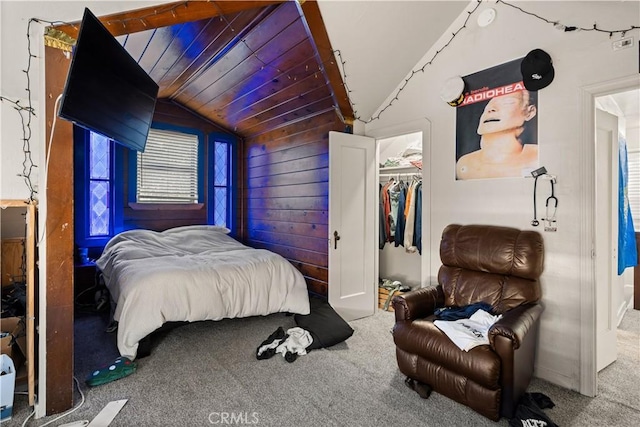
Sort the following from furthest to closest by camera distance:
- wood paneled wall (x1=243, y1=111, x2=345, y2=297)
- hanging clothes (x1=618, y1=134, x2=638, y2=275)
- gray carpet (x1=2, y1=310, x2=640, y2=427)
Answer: wood paneled wall (x1=243, y1=111, x2=345, y2=297) → hanging clothes (x1=618, y1=134, x2=638, y2=275) → gray carpet (x1=2, y1=310, x2=640, y2=427)

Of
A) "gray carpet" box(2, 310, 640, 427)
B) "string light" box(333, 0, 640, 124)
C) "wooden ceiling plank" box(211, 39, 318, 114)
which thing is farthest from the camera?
"wooden ceiling plank" box(211, 39, 318, 114)

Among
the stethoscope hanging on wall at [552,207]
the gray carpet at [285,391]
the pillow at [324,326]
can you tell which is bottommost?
the gray carpet at [285,391]

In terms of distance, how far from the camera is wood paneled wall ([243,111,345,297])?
391 cm

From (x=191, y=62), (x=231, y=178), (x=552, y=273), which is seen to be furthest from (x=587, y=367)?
(x=231, y=178)

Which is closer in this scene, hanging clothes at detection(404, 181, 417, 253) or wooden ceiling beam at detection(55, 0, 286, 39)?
wooden ceiling beam at detection(55, 0, 286, 39)

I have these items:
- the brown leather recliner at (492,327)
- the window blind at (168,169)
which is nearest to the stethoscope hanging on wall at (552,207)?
the brown leather recliner at (492,327)

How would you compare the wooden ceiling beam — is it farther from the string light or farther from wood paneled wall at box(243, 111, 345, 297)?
wood paneled wall at box(243, 111, 345, 297)

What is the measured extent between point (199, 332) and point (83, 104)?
2.21m

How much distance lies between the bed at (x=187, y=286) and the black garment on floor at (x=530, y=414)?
6.25 ft

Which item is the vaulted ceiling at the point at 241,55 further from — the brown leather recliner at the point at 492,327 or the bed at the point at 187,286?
the brown leather recliner at the point at 492,327

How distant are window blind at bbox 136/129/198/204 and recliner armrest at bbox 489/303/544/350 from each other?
14.5 ft

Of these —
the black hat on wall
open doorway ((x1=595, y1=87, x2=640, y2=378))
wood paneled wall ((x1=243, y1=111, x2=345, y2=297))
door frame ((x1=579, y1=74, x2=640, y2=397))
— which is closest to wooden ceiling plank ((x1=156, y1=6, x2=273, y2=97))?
wood paneled wall ((x1=243, y1=111, x2=345, y2=297))

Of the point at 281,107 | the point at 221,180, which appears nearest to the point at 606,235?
the point at 281,107

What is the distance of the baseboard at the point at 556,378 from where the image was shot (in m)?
2.29
